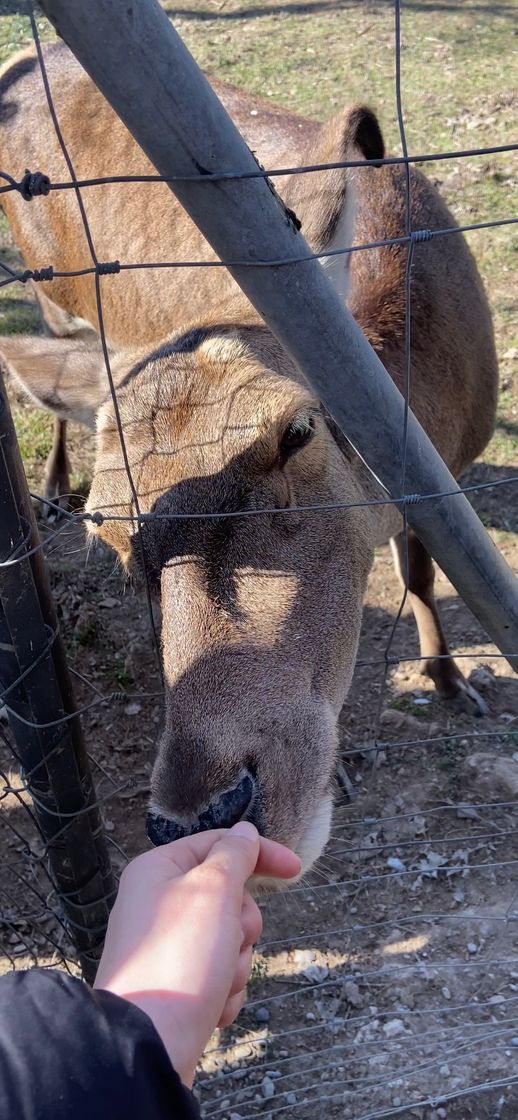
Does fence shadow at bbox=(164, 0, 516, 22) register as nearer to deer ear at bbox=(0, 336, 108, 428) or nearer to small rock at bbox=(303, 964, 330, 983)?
deer ear at bbox=(0, 336, 108, 428)

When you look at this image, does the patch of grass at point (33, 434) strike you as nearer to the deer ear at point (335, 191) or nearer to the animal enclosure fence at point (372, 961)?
the animal enclosure fence at point (372, 961)

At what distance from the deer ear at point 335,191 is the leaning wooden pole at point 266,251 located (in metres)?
1.50

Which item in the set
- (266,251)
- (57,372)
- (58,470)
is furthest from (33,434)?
(266,251)

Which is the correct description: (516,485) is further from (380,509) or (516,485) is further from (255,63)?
(255,63)

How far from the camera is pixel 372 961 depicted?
12.9 ft

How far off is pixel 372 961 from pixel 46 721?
80.4 inches

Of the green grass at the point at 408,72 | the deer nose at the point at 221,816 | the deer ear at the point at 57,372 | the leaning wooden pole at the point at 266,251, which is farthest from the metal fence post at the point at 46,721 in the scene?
the green grass at the point at 408,72

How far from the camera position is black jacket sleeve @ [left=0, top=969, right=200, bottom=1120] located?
4.47 ft

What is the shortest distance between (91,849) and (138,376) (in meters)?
1.51

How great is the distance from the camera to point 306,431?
296 centimetres

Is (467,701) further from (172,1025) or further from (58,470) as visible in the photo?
(172,1025)

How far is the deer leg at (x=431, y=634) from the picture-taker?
17.1 ft

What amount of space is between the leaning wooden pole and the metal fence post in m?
0.70

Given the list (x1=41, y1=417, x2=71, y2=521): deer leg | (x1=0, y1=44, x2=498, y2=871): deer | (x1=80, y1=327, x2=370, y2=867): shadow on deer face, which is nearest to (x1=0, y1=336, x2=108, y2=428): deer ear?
(x1=0, y1=44, x2=498, y2=871): deer
